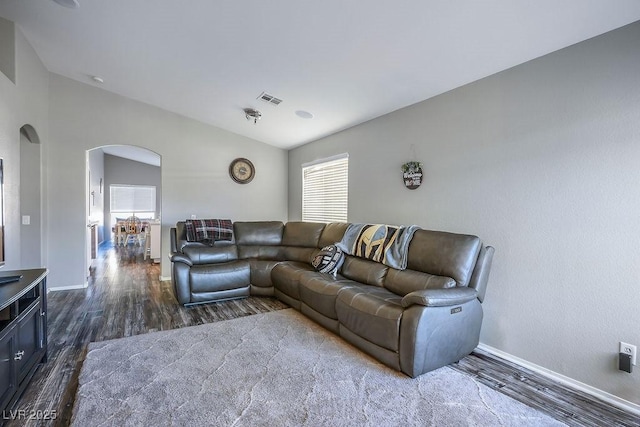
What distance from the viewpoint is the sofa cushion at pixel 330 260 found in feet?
11.8

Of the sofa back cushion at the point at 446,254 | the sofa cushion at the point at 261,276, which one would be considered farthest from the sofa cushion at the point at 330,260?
the sofa back cushion at the point at 446,254

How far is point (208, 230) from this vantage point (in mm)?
4488

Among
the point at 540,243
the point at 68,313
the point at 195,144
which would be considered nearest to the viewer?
the point at 540,243

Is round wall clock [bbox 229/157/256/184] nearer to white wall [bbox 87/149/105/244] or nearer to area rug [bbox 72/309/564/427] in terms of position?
area rug [bbox 72/309/564/427]

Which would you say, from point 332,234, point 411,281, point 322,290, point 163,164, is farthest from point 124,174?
point 411,281

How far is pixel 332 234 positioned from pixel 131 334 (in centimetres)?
249

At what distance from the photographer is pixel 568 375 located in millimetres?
2184

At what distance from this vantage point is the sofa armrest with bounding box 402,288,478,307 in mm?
2123

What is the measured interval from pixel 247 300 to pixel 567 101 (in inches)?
153

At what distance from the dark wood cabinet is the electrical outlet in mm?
3684

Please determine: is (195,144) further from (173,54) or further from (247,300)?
(247,300)

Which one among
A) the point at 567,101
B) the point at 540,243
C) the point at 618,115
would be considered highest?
the point at 567,101

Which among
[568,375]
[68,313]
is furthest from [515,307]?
[68,313]

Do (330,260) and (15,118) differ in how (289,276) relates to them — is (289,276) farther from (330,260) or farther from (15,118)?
(15,118)
